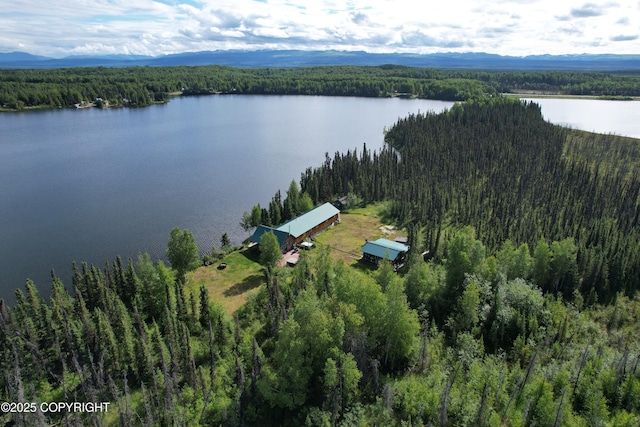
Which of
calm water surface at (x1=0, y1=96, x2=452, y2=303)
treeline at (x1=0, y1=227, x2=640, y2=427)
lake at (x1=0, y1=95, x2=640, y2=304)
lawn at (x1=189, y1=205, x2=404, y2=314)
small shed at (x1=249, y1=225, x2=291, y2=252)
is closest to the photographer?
treeline at (x1=0, y1=227, x2=640, y2=427)

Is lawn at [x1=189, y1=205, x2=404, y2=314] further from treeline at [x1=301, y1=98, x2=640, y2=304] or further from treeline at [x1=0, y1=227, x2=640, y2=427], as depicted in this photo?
treeline at [x1=301, y1=98, x2=640, y2=304]

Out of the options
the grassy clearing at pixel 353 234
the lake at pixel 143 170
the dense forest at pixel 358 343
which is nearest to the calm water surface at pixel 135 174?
the lake at pixel 143 170

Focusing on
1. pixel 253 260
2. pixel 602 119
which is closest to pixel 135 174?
pixel 253 260

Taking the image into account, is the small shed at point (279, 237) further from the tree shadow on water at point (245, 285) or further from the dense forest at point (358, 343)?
the tree shadow on water at point (245, 285)

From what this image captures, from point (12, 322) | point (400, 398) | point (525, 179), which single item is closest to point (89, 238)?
point (12, 322)

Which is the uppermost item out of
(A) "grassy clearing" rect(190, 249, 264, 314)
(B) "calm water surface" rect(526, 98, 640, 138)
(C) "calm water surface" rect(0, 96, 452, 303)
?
(B) "calm water surface" rect(526, 98, 640, 138)

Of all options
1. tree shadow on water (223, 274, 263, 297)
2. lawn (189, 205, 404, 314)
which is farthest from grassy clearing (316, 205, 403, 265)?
tree shadow on water (223, 274, 263, 297)

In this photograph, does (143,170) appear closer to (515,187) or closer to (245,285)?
(245,285)
